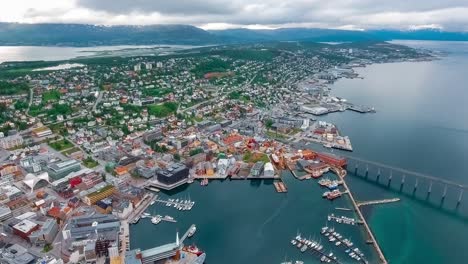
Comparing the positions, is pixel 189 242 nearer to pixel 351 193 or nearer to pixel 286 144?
pixel 351 193

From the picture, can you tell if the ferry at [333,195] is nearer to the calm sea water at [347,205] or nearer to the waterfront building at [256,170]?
→ the calm sea water at [347,205]

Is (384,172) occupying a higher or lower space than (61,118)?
lower

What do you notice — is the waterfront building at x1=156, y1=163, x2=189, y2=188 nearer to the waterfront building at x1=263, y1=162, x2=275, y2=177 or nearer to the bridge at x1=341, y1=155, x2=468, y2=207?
the waterfront building at x1=263, y1=162, x2=275, y2=177

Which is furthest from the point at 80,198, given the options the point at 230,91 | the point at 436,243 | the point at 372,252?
the point at 230,91

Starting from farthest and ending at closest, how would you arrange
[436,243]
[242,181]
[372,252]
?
[242,181] < [436,243] < [372,252]

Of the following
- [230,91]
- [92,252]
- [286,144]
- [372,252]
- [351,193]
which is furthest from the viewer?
[230,91]

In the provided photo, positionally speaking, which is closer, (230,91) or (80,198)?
(80,198)
